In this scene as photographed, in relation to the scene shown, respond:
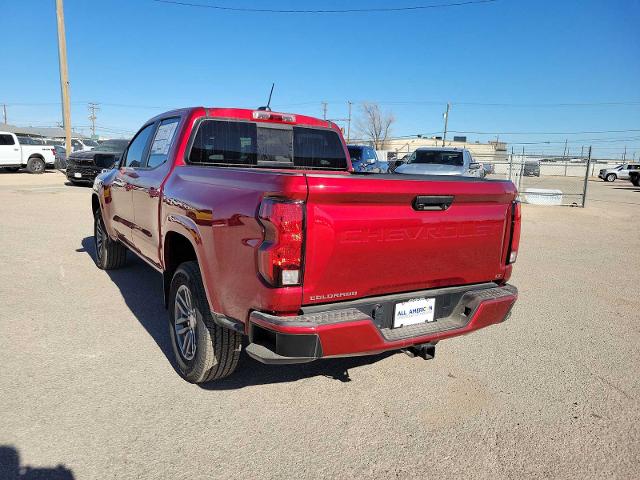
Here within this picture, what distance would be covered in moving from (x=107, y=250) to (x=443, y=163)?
11417 mm

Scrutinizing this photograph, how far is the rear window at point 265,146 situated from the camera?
3875mm

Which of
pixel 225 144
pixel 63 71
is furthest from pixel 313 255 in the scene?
pixel 63 71

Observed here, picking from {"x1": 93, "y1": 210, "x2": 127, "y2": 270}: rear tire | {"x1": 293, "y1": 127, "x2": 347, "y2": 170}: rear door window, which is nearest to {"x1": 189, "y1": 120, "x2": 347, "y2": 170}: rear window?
{"x1": 293, "y1": 127, "x2": 347, "y2": 170}: rear door window

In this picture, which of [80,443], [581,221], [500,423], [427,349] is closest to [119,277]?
[80,443]

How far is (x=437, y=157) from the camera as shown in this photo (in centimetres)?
1525

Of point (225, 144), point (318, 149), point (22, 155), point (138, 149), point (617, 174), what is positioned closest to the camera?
point (225, 144)

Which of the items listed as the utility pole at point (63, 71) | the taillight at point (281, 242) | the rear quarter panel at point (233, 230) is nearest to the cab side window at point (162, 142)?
the rear quarter panel at point (233, 230)

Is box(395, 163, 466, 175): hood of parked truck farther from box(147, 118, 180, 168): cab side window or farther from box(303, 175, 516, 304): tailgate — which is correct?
box(303, 175, 516, 304): tailgate

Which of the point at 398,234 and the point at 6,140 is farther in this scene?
the point at 6,140

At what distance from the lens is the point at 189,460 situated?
2488mm

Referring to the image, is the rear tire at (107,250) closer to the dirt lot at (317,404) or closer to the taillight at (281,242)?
the dirt lot at (317,404)

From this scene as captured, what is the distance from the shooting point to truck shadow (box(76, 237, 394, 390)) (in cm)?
341

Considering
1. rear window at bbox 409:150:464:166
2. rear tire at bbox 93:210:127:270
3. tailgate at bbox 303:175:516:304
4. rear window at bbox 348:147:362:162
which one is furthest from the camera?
rear window at bbox 348:147:362:162

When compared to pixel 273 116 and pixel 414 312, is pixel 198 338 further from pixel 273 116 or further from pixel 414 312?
pixel 273 116
